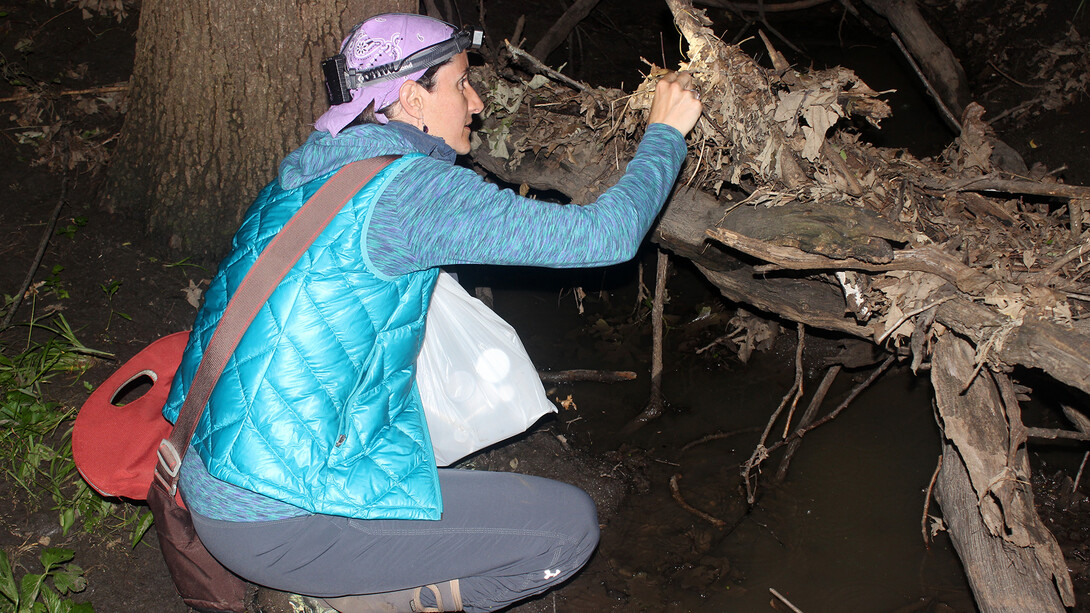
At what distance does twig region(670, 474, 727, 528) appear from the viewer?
3055 millimetres

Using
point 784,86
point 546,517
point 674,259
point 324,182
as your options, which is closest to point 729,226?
point 784,86

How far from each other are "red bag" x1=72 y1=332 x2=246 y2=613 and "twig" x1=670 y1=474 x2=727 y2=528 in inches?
73.0

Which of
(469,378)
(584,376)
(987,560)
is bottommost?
(584,376)

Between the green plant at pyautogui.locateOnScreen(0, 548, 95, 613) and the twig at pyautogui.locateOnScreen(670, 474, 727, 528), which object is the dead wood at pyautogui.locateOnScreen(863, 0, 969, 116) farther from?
the green plant at pyautogui.locateOnScreen(0, 548, 95, 613)

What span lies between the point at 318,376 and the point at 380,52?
32.0 inches

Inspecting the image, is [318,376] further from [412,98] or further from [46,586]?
[46,586]

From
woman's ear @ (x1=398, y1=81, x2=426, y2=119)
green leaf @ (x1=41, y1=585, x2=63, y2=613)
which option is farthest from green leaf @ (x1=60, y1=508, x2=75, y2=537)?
woman's ear @ (x1=398, y1=81, x2=426, y2=119)

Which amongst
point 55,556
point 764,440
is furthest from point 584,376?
point 55,556

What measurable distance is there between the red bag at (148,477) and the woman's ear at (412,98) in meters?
1.10

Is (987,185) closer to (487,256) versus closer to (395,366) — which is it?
(487,256)

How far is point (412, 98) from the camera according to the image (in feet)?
5.86

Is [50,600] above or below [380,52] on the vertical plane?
below

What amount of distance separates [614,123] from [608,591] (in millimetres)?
1838

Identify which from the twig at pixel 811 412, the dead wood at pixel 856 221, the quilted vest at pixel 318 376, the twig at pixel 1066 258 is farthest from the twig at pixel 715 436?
the quilted vest at pixel 318 376
